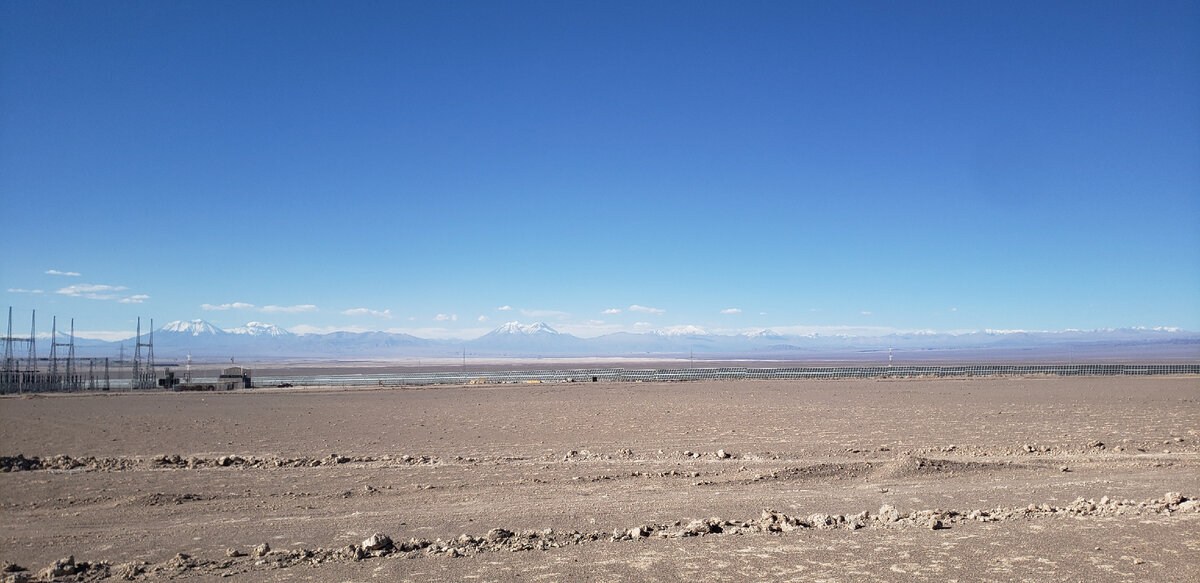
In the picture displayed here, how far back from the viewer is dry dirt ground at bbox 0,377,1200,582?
7.14 metres

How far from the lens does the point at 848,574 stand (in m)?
6.68

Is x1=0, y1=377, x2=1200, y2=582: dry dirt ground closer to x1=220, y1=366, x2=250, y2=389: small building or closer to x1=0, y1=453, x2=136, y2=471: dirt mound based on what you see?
x1=0, y1=453, x2=136, y2=471: dirt mound

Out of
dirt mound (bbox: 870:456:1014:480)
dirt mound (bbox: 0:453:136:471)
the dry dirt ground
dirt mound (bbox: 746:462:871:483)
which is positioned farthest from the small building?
dirt mound (bbox: 870:456:1014:480)

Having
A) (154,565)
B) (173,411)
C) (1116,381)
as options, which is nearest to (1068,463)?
(154,565)

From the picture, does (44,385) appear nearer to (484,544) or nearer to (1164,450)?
(484,544)

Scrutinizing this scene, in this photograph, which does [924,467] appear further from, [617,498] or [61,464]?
[61,464]

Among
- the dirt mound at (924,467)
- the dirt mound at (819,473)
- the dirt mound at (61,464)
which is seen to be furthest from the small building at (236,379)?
the dirt mound at (924,467)

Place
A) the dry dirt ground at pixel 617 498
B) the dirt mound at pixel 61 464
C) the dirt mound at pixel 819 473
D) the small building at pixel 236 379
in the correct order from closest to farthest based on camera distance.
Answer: the dry dirt ground at pixel 617 498 → the dirt mound at pixel 819 473 → the dirt mound at pixel 61 464 → the small building at pixel 236 379

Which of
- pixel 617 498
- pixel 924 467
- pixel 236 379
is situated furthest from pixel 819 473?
pixel 236 379

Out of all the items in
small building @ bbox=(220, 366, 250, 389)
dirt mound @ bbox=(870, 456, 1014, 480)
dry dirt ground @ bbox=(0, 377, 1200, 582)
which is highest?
small building @ bbox=(220, 366, 250, 389)

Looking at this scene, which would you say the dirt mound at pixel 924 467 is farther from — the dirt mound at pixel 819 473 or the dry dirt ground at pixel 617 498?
the dirt mound at pixel 819 473

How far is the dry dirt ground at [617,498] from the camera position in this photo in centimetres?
714

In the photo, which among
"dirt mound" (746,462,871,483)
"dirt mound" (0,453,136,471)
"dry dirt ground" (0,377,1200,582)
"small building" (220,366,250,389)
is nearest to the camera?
"dry dirt ground" (0,377,1200,582)

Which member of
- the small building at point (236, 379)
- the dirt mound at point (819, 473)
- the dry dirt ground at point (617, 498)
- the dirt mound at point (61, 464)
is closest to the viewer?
the dry dirt ground at point (617, 498)
